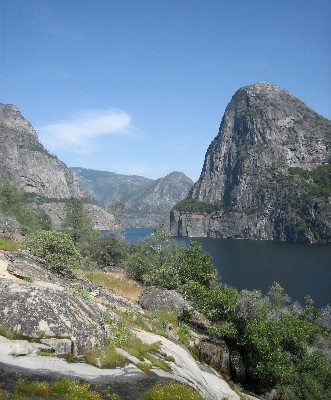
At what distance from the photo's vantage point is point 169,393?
1247 centimetres

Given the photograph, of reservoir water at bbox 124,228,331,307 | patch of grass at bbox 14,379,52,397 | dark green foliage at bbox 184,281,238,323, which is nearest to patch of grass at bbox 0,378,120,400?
patch of grass at bbox 14,379,52,397

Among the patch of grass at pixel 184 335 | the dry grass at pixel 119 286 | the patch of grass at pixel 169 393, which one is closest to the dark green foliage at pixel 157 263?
the dry grass at pixel 119 286

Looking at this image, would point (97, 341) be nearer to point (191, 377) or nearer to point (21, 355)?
point (21, 355)

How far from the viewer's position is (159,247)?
55.9 m

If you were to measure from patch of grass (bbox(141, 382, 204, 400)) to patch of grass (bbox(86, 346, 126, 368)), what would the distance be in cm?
199

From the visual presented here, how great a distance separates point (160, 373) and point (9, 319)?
20.3 feet

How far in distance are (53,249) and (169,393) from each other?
19.2m

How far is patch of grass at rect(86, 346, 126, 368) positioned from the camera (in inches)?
549

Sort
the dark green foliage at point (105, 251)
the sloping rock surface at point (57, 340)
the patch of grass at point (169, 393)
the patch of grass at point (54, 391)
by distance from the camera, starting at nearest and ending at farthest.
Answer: the patch of grass at point (54, 391), the patch of grass at point (169, 393), the sloping rock surface at point (57, 340), the dark green foliage at point (105, 251)

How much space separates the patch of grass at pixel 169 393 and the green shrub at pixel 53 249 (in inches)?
650

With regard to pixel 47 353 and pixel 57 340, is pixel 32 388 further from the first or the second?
pixel 57 340

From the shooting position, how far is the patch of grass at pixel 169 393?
12203 millimetres

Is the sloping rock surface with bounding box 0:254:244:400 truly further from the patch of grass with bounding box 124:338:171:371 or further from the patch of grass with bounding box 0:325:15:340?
the patch of grass with bounding box 124:338:171:371

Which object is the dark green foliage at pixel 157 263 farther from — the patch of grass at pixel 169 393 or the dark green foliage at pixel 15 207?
the dark green foliage at pixel 15 207
